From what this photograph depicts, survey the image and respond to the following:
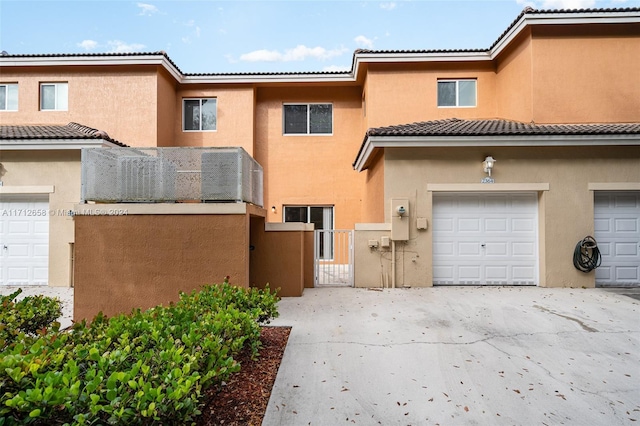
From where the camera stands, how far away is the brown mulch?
10.3 ft

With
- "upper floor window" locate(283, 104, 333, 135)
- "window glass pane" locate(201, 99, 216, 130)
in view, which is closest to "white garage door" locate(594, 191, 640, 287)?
"upper floor window" locate(283, 104, 333, 135)

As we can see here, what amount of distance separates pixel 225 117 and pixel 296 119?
2931 mm

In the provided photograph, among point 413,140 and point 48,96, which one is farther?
point 48,96

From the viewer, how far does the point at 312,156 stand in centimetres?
1457

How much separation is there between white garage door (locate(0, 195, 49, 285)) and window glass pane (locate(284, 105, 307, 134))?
8.80 meters

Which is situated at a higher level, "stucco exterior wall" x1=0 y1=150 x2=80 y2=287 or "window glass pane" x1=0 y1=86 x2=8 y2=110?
"window glass pane" x1=0 y1=86 x2=8 y2=110

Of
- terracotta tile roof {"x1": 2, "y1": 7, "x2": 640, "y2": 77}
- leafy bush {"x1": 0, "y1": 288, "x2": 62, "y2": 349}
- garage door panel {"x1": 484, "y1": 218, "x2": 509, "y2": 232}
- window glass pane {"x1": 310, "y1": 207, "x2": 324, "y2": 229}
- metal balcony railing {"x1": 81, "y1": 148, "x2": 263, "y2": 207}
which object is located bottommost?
leafy bush {"x1": 0, "y1": 288, "x2": 62, "y2": 349}

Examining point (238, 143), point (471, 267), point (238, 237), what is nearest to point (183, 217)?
point (238, 237)

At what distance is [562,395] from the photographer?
3719mm

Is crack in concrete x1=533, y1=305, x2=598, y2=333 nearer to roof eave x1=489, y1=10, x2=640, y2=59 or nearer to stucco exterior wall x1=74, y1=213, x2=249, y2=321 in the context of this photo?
stucco exterior wall x1=74, y1=213, x2=249, y2=321

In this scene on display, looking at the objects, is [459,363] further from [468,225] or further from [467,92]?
[467,92]

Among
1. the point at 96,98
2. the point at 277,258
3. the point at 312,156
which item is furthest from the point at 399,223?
the point at 96,98

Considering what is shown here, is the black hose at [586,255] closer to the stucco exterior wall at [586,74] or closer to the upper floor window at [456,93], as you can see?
the stucco exterior wall at [586,74]

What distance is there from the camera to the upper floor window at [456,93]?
13586mm
